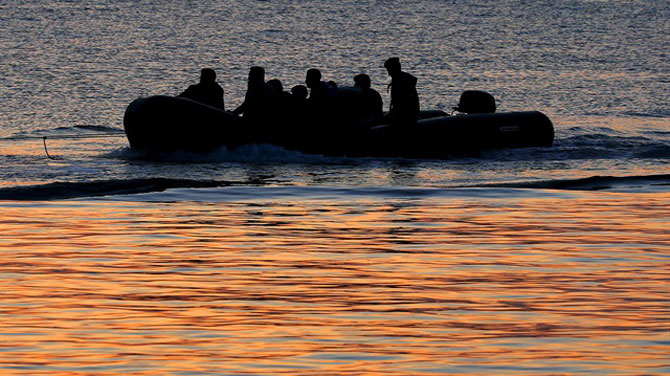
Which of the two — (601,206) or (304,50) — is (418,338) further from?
(304,50)

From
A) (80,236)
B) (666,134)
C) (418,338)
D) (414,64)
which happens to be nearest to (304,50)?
(414,64)

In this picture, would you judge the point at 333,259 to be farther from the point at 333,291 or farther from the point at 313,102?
the point at 313,102

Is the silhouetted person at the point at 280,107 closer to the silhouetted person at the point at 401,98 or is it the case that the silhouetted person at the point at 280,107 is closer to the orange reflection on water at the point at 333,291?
the silhouetted person at the point at 401,98

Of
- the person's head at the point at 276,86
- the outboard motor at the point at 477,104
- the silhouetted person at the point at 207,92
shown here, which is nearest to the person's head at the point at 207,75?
A: the silhouetted person at the point at 207,92

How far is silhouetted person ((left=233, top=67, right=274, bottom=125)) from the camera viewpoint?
18.9 m

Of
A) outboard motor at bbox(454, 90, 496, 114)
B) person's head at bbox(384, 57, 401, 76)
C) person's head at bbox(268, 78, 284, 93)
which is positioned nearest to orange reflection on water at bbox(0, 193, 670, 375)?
person's head at bbox(384, 57, 401, 76)

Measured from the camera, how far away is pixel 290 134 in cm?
1939

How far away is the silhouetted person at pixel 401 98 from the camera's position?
18828 millimetres

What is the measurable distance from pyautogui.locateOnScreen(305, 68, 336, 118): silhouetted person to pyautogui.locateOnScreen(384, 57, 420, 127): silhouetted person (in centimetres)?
80

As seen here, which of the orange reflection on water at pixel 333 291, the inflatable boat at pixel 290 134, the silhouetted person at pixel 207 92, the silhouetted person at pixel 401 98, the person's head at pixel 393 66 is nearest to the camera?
the orange reflection on water at pixel 333 291

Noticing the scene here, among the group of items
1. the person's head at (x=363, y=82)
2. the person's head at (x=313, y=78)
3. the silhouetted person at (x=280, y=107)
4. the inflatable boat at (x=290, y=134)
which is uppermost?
the person's head at (x=313, y=78)

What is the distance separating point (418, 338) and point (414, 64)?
4611 centimetres

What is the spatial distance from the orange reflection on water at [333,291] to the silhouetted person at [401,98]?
6.06m

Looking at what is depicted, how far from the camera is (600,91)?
4125cm
